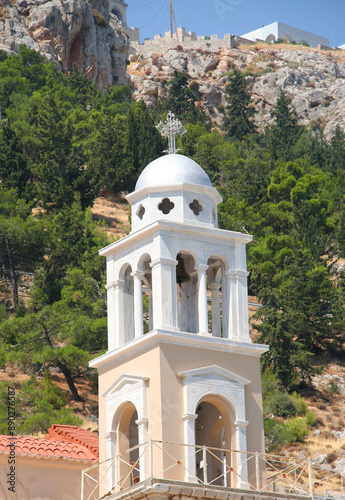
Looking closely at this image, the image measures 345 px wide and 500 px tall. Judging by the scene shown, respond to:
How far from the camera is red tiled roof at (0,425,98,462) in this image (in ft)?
68.4

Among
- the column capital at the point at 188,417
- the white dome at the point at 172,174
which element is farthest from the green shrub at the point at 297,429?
the column capital at the point at 188,417

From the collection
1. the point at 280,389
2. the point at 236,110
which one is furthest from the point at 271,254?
the point at 236,110

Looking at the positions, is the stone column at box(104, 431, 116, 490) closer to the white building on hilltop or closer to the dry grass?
the dry grass

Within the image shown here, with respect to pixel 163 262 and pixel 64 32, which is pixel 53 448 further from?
pixel 64 32

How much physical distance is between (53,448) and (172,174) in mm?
6674

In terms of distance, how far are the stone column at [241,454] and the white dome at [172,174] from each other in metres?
5.53

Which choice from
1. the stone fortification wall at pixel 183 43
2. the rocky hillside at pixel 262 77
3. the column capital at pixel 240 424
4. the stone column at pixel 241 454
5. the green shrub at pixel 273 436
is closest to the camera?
the stone column at pixel 241 454

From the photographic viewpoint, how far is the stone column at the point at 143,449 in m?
19.4

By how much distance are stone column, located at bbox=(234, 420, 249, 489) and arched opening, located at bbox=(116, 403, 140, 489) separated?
210cm

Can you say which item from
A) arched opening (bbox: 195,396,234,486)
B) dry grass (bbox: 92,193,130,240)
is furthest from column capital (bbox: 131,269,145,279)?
dry grass (bbox: 92,193,130,240)

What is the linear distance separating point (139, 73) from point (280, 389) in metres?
82.3

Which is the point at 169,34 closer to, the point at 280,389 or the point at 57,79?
the point at 57,79

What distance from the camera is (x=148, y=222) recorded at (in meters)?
21.9

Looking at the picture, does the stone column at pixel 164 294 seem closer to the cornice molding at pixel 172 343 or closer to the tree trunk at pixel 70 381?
the cornice molding at pixel 172 343
